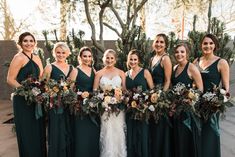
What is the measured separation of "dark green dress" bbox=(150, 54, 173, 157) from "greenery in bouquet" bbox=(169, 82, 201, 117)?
226mm

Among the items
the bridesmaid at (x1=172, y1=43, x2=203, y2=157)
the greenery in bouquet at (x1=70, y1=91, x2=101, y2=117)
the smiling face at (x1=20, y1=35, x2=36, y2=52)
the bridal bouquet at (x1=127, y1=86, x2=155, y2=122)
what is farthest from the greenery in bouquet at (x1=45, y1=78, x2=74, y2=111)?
the bridesmaid at (x1=172, y1=43, x2=203, y2=157)

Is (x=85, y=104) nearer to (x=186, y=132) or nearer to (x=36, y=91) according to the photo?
(x=36, y=91)

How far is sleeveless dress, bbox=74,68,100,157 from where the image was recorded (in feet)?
14.9

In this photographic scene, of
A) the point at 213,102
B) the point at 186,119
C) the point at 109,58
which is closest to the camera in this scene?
the point at 213,102

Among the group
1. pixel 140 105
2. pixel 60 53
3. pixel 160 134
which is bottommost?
pixel 160 134

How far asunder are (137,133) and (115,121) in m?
0.35

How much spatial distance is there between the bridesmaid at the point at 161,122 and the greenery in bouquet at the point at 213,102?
0.50m

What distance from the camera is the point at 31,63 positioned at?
4578mm

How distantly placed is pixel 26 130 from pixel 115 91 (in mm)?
1411

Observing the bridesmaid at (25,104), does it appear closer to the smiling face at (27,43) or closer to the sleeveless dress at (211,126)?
the smiling face at (27,43)

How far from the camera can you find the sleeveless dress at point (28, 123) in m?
4.57

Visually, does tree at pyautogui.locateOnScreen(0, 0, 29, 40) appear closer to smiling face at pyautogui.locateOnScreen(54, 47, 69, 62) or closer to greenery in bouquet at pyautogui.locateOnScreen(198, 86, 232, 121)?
smiling face at pyautogui.locateOnScreen(54, 47, 69, 62)

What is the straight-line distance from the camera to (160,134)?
4605mm

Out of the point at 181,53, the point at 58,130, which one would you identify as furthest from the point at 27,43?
the point at 181,53
